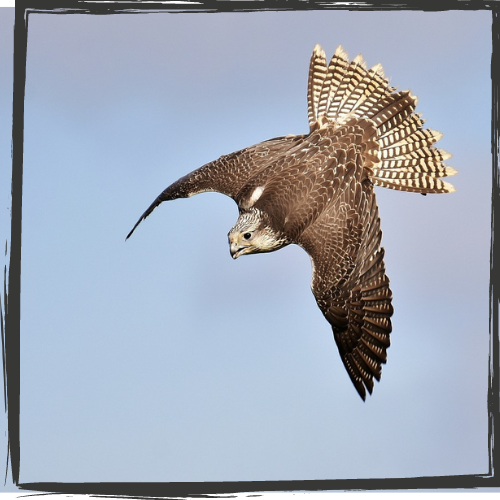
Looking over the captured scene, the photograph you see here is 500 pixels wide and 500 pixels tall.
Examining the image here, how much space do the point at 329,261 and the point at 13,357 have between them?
11.0 ft

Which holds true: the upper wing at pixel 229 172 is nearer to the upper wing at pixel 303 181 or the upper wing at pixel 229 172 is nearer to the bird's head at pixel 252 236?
the upper wing at pixel 303 181

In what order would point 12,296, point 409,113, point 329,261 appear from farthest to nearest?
point 409,113, point 329,261, point 12,296

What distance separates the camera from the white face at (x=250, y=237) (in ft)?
28.2

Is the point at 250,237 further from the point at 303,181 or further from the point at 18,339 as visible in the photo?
the point at 18,339

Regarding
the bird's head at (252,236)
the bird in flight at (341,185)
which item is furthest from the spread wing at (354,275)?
the bird's head at (252,236)

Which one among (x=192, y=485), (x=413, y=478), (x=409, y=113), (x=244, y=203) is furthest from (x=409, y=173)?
(x=192, y=485)

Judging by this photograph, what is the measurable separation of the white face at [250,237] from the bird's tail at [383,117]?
1.33 m

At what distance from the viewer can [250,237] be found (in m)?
8.66

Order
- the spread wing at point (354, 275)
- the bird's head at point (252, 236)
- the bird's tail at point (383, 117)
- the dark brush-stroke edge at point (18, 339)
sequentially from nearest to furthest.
Result: 1. the dark brush-stroke edge at point (18, 339)
2. the spread wing at point (354, 275)
3. the bird's head at point (252, 236)
4. the bird's tail at point (383, 117)

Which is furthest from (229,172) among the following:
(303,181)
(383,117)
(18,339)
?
(18,339)

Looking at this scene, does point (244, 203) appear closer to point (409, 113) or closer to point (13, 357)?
point (409, 113)

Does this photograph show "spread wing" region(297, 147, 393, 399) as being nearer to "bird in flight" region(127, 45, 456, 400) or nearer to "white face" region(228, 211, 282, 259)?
"bird in flight" region(127, 45, 456, 400)

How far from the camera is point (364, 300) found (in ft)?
27.6

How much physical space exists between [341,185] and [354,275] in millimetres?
973
